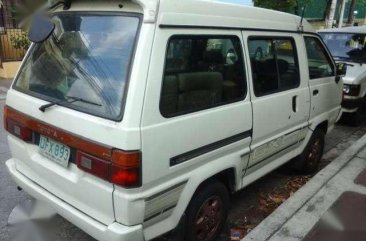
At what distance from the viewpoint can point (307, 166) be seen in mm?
4715

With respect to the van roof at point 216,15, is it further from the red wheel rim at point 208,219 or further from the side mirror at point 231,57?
the red wheel rim at point 208,219

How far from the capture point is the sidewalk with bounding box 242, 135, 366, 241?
3324 mm

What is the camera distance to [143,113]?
2289 millimetres

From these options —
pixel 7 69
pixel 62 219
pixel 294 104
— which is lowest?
pixel 62 219

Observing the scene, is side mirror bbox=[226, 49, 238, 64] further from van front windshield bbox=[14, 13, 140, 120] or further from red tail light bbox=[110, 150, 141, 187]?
red tail light bbox=[110, 150, 141, 187]

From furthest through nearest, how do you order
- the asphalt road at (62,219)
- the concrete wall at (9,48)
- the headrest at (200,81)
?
the concrete wall at (9,48) < the asphalt road at (62,219) < the headrest at (200,81)

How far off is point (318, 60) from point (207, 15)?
2220 millimetres

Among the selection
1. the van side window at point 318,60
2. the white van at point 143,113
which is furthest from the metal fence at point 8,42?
the van side window at point 318,60

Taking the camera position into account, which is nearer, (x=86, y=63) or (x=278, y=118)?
(x=86, y=63)

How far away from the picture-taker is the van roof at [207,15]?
2.37 m

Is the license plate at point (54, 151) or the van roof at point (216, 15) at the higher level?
the van roof at point (216, 15)

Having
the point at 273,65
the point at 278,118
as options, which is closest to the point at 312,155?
the point at 278,118

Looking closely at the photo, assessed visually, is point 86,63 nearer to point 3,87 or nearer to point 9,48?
point 3,87

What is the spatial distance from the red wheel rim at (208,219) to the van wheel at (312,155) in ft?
5.64
